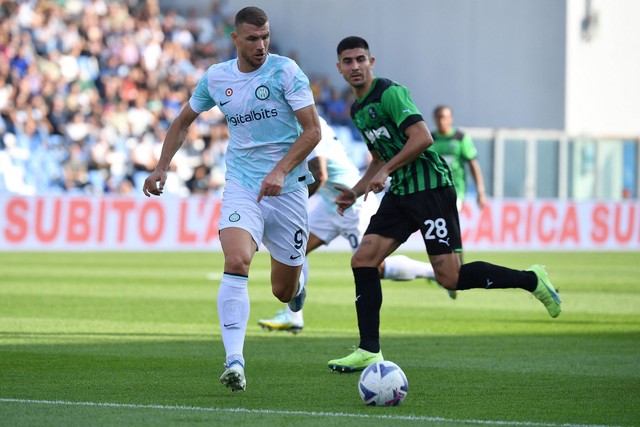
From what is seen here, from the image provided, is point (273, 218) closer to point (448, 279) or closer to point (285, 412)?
point (448, 279)

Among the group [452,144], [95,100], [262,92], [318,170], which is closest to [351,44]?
[262,92]

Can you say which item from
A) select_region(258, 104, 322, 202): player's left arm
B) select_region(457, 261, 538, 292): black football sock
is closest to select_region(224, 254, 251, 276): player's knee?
select_region(258, 104, 322, 202): player's left arm

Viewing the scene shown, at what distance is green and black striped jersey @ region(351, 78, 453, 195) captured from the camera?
865 cm

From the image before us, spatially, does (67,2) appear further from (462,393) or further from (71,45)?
(462,393)

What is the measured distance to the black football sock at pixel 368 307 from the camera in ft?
28.3

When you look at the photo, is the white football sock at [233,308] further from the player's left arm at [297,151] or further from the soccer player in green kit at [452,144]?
the soccer player in green kit at [452,144]

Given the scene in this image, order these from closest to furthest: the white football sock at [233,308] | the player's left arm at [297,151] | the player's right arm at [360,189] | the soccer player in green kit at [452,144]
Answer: the white football sock at [233,308] < the player's left arm at [297,151] < the player's right arm at [360,189] < the soccer player in green kit at [452,144]

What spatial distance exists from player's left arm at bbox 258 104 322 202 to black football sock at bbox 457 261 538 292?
5.23 feet

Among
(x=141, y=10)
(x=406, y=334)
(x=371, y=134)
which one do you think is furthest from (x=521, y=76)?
(x=371, y=134)

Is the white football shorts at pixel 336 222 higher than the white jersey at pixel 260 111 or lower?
lower

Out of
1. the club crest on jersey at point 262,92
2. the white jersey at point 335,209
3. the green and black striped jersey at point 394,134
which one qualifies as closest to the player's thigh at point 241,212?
the club crest on jersey at point 262,92

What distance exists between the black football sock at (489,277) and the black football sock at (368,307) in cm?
62

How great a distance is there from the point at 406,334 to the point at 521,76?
23.6 m

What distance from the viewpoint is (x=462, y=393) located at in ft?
25.0
